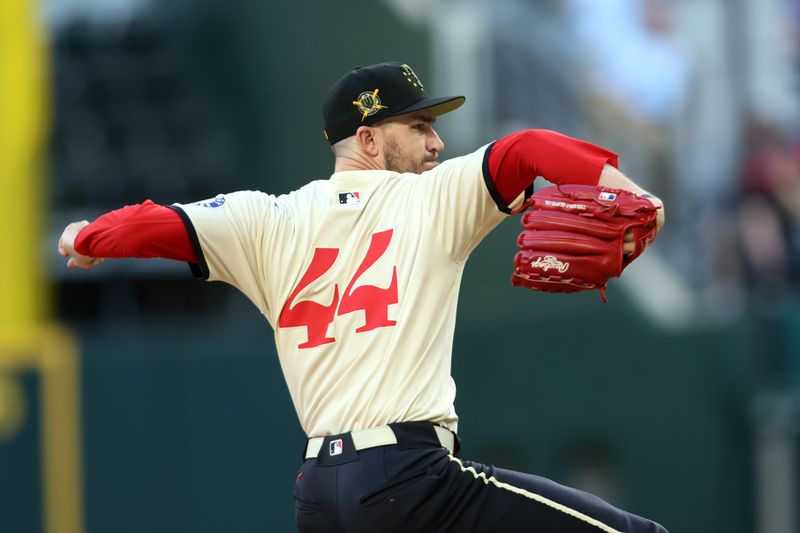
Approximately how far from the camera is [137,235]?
14.8ft

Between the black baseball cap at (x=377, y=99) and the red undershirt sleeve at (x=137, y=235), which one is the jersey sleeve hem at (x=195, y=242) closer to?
the red undershirt sleeve at (x=137, y=235)

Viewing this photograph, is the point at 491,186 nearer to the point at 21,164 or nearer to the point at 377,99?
the point at 377,99

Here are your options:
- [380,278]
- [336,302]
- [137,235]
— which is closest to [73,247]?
[137,235]

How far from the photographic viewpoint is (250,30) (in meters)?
11.2

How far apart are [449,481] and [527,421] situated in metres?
5.53

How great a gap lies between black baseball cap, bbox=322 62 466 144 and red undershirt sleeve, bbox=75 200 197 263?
0.63 meters

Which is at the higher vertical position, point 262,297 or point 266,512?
point 262,297

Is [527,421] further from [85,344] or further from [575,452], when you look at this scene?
[85,344]

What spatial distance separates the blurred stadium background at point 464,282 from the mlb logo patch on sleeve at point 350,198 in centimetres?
487

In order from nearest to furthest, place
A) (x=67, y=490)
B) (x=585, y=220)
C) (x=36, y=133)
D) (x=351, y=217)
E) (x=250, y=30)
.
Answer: (x=585, y=220), (x=351, y=217), (x=67, y=490), (x=36, y=133), (x=250, y=30)

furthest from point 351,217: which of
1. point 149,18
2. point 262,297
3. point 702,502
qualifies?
point 149,18

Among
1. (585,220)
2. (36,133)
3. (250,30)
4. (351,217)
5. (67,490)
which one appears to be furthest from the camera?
(250,30)

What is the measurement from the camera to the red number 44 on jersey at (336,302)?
4.43 metres

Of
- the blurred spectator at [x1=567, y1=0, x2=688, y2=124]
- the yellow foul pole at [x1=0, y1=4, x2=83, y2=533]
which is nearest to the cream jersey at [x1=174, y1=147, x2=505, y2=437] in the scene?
the yellow foul pole at [x1=0, y1=4, x2=83, y2=533]
